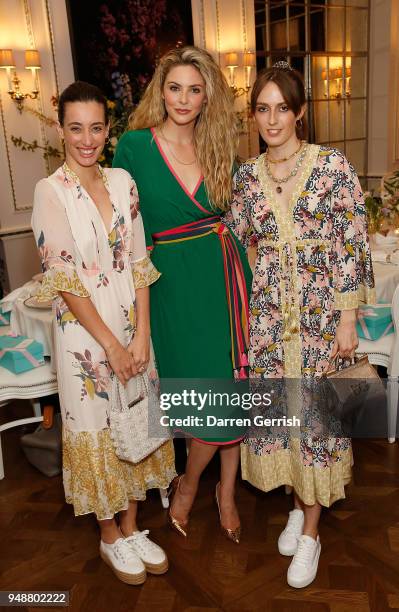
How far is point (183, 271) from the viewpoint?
2.13 metres

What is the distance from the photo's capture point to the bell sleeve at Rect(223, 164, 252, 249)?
2090 millimetres

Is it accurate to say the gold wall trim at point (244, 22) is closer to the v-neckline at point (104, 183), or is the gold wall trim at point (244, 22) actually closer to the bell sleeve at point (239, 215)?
the bell sleeve at point (239, 215)

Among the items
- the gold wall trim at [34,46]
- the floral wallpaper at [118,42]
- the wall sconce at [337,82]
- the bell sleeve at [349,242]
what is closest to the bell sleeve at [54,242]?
the bell sleeve at [349,242]

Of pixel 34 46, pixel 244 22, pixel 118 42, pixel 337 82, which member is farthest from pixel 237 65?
pixel 34 46

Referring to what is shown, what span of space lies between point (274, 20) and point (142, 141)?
569 cm

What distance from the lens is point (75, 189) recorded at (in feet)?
6.07

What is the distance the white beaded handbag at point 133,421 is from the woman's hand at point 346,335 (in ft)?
2.17

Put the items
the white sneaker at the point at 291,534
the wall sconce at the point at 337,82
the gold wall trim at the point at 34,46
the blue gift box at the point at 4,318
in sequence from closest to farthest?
the white sneaker at the point at 291,534 → the blue gift box at the point at 4,318 → the gold wall trim at the point at 34,46 → the wall sconce at the point at 337,82

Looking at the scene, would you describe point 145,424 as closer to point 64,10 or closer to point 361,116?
point 64,10

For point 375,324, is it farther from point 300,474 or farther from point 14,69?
point 14,69

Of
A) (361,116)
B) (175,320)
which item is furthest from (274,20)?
(175,320)

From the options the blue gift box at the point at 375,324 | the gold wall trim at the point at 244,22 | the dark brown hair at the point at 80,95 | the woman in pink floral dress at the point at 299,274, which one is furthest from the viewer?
the gold wall trim at the point at 244,22

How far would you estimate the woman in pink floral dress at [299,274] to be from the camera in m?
1.90

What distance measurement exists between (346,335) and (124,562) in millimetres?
1121
